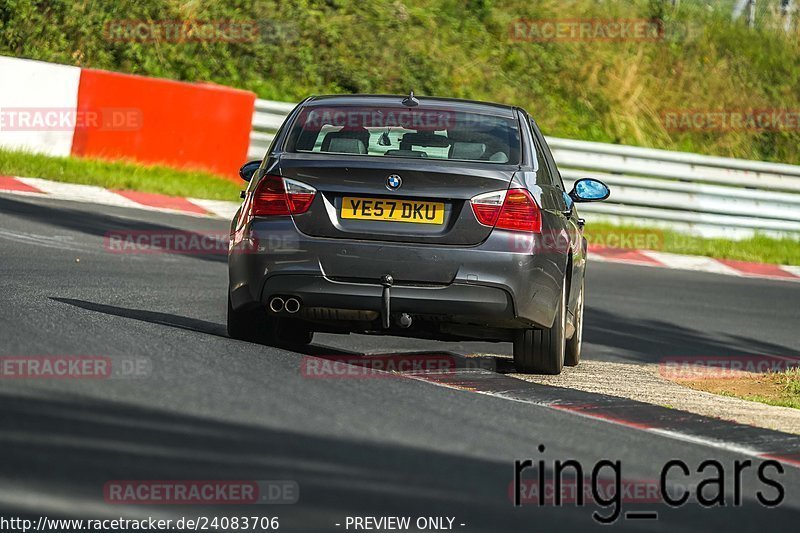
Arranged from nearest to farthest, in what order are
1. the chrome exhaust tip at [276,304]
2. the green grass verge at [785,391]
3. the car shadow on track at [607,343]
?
the chrome exhaust tip at [276,304] < the green grass verge at [785,391] < the car shadow on track at [607,343]

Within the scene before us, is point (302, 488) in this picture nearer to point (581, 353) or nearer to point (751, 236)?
point (581, 353)

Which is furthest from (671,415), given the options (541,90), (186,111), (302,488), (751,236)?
(541,90)

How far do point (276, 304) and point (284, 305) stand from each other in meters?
0.05

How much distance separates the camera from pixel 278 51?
82.3 feet

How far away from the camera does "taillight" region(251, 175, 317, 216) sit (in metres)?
7.80

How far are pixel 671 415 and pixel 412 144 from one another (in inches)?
80.5
